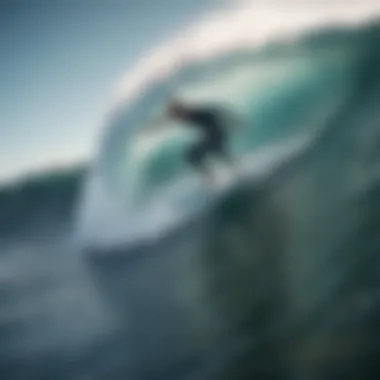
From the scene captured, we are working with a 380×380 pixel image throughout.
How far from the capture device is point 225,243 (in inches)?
41.5

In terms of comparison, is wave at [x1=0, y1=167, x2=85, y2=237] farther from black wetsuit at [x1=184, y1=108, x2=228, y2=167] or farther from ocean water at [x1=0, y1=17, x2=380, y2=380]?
black wetsuit at [x1=184, y1=108, x2=228, y2=167]

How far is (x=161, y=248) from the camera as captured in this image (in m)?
1.07

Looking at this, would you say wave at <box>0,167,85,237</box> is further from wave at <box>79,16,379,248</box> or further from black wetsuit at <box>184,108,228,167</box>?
black wetsuit at <box>184,108,228,167</box>

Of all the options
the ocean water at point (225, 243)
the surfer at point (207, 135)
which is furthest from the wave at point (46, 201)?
the surfer at point (207, 135)

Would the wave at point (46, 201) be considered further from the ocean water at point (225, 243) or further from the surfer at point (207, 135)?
the surfer at point (207, 135)

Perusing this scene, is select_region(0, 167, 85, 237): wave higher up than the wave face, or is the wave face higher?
select_region(0, 167, 85, 237): wave

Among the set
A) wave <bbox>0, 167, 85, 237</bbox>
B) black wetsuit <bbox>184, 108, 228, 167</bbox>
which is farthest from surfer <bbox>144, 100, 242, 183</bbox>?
wave <bbox>0, 167, 85, 237</bbox>

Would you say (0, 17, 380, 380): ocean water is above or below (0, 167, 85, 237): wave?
below

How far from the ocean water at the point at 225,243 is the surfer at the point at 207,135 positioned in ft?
0.06

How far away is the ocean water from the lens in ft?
3.41

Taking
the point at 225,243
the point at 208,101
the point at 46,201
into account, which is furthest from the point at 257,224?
the point at 46,201

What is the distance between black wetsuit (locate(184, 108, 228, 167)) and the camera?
1.06 meters

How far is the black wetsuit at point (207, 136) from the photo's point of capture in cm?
106

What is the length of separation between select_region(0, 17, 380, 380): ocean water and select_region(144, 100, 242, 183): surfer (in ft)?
0.06
